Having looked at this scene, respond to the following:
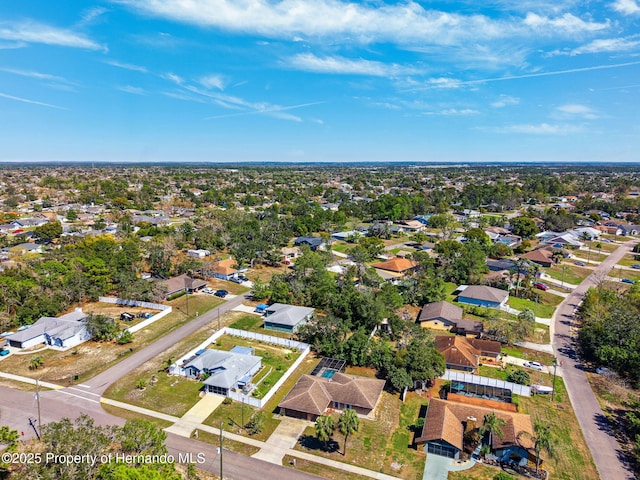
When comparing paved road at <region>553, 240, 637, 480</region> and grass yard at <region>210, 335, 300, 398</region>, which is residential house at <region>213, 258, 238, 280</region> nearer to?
grass yard at <region>210, 335, 300, 398</region>

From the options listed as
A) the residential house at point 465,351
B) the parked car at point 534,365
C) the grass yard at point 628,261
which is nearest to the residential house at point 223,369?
the residential house at point 465,351

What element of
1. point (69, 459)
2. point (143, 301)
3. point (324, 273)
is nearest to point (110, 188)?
point (143, 301)

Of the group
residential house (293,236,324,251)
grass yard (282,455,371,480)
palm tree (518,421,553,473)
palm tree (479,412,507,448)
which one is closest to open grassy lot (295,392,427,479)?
grass yard (282,455,371,480)

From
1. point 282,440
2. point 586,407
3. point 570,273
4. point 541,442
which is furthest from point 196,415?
point 570,273

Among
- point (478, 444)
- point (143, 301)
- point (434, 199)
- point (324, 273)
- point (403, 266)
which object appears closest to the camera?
point (478, 444)

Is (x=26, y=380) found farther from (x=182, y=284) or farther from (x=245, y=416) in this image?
(x=182, y=284)

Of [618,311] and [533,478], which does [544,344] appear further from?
[533,478]
